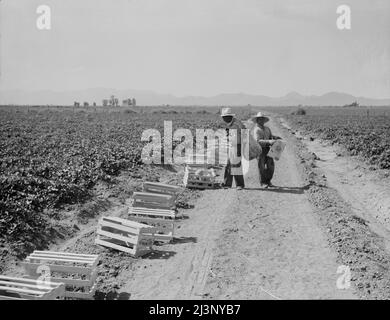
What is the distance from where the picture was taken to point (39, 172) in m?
11.7

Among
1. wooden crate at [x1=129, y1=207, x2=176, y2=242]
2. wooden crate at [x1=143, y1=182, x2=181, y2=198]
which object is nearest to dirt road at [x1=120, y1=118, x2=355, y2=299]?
wooden crate at [x1=129, y1=207, x2=176, y2=242]

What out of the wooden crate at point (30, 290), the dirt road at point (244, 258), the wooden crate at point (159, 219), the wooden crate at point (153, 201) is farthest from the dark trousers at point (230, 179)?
the wooden crate at point (30, 290)

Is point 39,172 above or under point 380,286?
above

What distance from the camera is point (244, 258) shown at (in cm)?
688

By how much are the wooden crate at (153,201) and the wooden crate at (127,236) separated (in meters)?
1.60

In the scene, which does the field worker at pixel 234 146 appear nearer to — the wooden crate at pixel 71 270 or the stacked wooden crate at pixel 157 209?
the stacked wooden crate at pixel 157 209

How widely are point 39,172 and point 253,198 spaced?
17.7 feet

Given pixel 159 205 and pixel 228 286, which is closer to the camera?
pixel 228 286

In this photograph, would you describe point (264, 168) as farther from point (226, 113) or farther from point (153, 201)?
point (153, 201)

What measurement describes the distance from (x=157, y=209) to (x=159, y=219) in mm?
755

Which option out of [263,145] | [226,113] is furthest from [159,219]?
[263,145]
